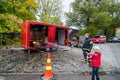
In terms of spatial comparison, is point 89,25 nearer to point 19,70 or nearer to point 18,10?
point 18,10

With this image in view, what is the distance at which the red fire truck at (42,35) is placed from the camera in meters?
16.8

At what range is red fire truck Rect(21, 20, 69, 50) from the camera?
1677cm

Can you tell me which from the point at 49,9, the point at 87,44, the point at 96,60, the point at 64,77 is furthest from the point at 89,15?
the point at 96,60

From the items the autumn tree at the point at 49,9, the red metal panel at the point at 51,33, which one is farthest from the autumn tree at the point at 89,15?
the red metal panel at the point at 51,33

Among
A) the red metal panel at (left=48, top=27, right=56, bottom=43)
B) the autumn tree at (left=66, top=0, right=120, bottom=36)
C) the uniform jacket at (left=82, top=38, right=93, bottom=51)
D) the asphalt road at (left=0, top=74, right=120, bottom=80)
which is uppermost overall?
the autumn tree at (left=66, top=0, right=120, bottom=36)

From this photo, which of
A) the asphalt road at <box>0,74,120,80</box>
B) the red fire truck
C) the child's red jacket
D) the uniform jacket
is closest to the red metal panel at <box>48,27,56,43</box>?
the red fire truck

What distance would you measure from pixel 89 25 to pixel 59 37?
96.2 feet

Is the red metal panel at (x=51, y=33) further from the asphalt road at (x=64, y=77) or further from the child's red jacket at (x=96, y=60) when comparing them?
the child's red jacket at (x=96, y=60)

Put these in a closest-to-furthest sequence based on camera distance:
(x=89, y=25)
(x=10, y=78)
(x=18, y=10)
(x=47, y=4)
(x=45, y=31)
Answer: (x=10, y=78)
(x=45, y=31)
(x=18, y=10)
(x=89, y=25)
(x=47, y=4)

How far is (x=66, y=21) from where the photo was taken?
50562 millimetres

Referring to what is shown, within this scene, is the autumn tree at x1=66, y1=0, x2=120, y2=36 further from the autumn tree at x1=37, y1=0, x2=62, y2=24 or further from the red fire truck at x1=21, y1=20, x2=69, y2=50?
the red fire truck at x1=21, y1=20, x2=69, y2=50

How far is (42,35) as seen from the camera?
63.6ft

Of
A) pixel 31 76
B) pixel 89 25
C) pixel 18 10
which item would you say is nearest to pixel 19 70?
pixel 31 76

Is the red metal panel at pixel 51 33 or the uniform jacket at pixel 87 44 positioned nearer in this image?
the uniform jacket at pixel 87 44
